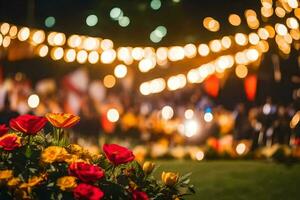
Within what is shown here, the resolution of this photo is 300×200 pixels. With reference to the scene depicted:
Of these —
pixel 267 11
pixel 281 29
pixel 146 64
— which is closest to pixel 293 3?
pixel 281 29

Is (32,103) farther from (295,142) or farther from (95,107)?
(295,142)

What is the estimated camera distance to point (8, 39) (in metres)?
14.5

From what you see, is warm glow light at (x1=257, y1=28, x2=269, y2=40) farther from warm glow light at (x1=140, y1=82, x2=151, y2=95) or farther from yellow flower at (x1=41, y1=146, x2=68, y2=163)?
yellow flower at (x1=41, y1=146, x2=68, y2=163)

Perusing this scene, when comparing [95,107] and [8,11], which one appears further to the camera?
[95,107]

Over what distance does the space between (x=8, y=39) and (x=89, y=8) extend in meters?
2.15

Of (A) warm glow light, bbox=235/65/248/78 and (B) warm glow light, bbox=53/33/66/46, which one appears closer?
(B) warm glow light, bbox=53/33/66/46

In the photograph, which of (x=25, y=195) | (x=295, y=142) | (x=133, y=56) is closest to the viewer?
(x=25, y=195)

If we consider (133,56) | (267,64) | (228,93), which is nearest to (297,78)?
(267,64)

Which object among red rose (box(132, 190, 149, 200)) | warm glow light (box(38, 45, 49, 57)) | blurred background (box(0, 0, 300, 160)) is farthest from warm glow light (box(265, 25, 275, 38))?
red rose (box(132, 190, 149, 200))

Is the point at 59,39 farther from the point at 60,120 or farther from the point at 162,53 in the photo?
the point at 60,120

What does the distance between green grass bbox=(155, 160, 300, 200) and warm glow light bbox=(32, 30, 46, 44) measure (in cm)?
479

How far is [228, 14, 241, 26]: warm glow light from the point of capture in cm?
1308

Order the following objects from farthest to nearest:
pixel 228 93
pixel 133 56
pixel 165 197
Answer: pixel 228 93 → pixel 133 56 → pixel 165 197

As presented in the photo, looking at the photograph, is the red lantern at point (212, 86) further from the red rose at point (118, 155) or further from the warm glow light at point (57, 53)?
the red rose at point (118, 155)
